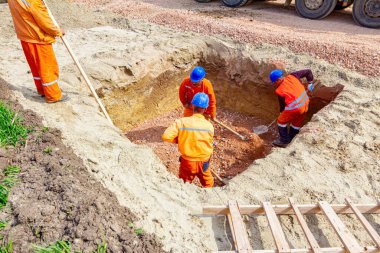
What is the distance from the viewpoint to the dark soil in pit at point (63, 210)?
2764 millimetres

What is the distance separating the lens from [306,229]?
3.07 m

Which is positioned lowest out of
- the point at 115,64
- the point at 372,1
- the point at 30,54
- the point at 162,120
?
the point at 162,120

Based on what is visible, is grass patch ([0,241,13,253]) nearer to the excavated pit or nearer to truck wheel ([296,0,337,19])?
the excavated pit

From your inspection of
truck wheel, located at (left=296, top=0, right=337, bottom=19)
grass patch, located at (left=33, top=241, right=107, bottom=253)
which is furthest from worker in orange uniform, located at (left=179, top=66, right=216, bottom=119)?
truck wheel, located at (left=296, top=0, right=337, bottom=19)

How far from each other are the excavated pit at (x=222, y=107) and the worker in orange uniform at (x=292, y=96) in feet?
2.03

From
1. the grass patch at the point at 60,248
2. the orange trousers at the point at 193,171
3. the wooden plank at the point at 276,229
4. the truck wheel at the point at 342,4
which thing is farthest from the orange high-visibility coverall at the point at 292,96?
the truck wheel at the point at 342,4

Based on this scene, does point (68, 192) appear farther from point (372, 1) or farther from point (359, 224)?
point (372, 1)

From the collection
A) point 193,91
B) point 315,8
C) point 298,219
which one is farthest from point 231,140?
point 315,8

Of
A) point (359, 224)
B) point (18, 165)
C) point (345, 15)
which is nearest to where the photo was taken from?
point (359, 224)

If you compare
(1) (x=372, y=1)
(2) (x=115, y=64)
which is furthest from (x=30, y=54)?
(1) (x=372, y=1)

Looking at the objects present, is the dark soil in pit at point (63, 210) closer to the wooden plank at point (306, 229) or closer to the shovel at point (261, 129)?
the wooden plank at point (306, 229)

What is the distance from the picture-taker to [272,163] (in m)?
4.16

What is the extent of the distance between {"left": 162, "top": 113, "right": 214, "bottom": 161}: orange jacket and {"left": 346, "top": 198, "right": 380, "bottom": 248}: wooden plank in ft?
6.03

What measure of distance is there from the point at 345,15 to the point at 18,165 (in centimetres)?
A: 1037
